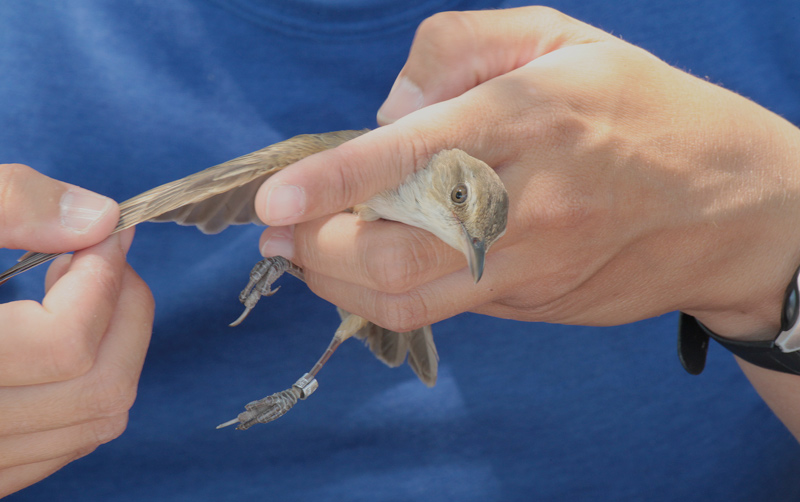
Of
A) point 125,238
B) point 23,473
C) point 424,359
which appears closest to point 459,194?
point 424,359

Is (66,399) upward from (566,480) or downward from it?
upward

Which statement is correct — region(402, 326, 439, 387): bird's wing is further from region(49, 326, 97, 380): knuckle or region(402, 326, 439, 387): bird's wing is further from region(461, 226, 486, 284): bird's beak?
region(49, 326, 97, 380): knuckle

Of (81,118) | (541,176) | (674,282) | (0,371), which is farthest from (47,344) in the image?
(674,282)

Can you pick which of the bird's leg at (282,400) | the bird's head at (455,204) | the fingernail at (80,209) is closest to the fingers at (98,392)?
the fingernail at (80,209)

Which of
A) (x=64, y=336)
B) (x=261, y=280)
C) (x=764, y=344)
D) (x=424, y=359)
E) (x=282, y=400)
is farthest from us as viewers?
(x=424, y=359)

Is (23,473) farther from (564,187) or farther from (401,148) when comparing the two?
(564,187)

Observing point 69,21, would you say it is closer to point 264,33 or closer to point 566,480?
point 264,33
